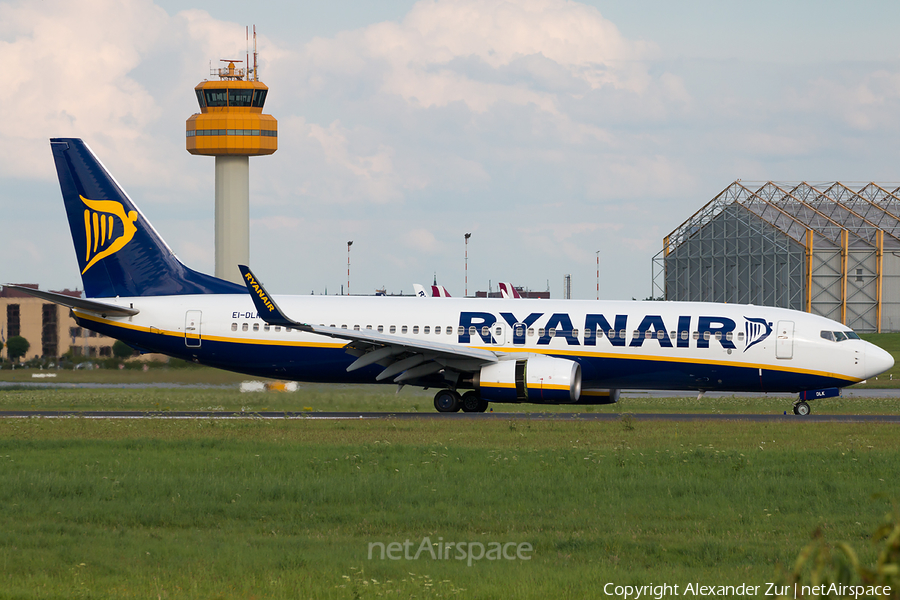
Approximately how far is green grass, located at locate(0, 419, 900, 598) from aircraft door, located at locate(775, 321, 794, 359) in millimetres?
6475

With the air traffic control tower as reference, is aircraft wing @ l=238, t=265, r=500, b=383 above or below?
below

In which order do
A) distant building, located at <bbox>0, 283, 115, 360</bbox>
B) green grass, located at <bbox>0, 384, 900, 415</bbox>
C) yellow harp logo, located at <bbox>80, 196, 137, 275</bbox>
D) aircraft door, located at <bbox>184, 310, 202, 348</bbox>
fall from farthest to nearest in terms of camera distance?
distant building, located at <bbox>0, 283, 115, 360</bbox> < yellow harp logo, located at <bbox>80, 196, 137, 275</bbox> < green grass, located at <bbox>0, 384, 900, 415</bbox> < aircraft door, located at <bbox>184, 310, 202, 348</bbox>

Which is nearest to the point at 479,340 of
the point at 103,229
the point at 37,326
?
the point at 103,229

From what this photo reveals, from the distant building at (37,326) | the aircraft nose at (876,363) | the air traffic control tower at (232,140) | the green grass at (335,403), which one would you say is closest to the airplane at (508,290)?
the green grass at (335,403)

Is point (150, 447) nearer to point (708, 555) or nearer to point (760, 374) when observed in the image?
point (708, 555)

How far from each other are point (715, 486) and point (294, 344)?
17.8m

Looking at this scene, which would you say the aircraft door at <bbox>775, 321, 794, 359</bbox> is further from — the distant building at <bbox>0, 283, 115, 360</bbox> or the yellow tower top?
the distant building at <bbox>0, 283, 115, 360</bbox>

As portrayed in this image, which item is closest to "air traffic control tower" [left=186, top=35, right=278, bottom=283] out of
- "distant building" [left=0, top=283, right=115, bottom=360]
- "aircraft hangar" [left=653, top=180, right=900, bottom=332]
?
"distant building" [left=0, top=283, right=115, bottom=360]

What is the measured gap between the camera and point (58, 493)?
14992mm

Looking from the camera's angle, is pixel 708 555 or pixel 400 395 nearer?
pixel 708 555

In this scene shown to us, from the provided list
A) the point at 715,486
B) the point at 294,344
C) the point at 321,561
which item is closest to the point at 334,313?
the point at 294,344

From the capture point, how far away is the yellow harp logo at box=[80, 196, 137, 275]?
3309 centimetres

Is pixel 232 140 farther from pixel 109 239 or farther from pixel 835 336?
pixel 835 336

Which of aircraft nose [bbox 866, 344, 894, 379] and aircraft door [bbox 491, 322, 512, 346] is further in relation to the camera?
aircraft door [bbox 491, 322, 512, 346]
